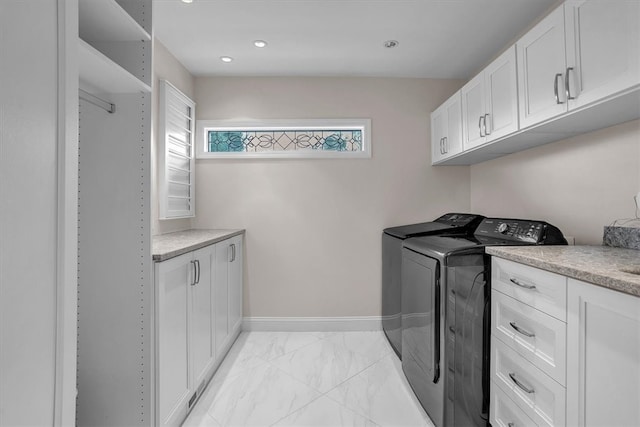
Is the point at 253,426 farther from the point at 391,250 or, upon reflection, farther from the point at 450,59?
the point at 450,59

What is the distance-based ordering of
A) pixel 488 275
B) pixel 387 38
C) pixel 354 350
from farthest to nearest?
pixel 354 350
pixel 387 38
pixel 488 275

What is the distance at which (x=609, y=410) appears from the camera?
0.94 m

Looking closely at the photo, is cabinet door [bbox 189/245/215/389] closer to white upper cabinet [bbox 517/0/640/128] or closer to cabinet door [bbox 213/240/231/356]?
cabinet door [bbox 213/240/231/356]

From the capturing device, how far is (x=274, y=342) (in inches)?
110

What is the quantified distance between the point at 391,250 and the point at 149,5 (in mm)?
2332

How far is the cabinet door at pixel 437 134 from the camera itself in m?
2.83

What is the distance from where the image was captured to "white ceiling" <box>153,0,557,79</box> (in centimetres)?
202

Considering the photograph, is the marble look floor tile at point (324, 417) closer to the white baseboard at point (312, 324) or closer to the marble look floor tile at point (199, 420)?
the marble look floor tile at point (199, 420)

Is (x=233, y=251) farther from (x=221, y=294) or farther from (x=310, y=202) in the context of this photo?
(x=310, y=202)

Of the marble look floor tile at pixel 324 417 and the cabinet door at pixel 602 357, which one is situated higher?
the cabinet door at pixel 602 357

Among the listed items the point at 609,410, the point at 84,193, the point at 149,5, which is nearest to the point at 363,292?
the point at 609,410

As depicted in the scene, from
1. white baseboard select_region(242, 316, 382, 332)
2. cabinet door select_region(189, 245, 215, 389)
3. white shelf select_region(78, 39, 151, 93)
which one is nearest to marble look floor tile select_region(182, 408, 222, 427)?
cabinet door select_region(189, 245, 215, 389)

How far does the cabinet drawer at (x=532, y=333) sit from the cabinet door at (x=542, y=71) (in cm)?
95

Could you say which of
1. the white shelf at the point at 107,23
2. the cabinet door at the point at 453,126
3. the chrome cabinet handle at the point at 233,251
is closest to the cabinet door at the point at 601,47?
the cabinet door at the point at 453,126
